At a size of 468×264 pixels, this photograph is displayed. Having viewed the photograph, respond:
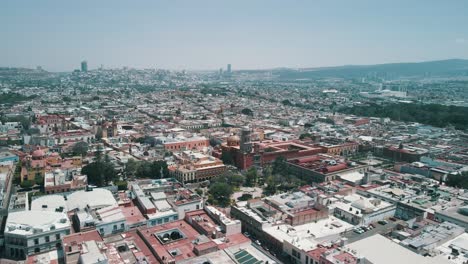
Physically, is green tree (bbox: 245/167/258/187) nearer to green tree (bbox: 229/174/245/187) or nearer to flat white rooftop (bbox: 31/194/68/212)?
green tree (bbox: 229/174/245/187)

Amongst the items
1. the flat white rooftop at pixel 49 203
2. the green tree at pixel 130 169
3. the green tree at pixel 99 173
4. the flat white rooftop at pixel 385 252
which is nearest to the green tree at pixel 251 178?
the green tree at pixel 130 169

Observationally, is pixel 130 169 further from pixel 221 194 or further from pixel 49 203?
pixel 49 203

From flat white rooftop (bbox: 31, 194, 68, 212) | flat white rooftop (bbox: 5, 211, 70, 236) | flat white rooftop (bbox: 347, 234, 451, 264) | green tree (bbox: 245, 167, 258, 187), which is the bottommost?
green tree (bbox: 245, 167, 258, 187)

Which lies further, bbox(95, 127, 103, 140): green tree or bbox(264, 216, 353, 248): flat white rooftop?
bbox(95, 127, 103, 140): green tree

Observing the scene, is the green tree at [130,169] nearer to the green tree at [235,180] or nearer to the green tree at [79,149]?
the green tree at [235,180]

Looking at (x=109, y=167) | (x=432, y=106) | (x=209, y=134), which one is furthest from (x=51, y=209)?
(x=432, y=106)

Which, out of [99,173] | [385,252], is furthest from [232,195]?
[385,252]

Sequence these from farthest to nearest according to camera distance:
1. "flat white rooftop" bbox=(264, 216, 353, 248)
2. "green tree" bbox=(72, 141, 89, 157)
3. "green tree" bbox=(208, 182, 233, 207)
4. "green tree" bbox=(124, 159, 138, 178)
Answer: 1. "green tree" bbox=(72, 141, 89, 157)
2. "green tree" bbox=(124, 159, 138, 178)
3. "green tree" bbox=(208, 182, 233, 207)
4. "flat white rooftop" bbox=(264, 216, 353, 248)

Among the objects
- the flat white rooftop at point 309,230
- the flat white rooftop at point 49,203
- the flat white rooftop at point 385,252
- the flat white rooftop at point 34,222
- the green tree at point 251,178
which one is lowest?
the green tree at point 251,178

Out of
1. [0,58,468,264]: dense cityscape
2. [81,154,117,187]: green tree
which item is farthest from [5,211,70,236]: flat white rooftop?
[81,154,117,187]: green tree

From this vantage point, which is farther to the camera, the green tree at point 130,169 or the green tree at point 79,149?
the green tree at point 79,149

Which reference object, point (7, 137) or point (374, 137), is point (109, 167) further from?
point (374, 137)
